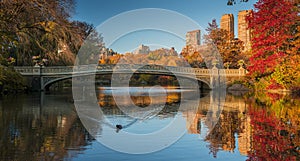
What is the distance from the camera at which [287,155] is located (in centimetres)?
516

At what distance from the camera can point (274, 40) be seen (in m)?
25.2

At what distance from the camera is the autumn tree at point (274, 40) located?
2450 cm

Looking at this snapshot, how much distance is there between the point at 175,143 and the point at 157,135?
1057 millimetres

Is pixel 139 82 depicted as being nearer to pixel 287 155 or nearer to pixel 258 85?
pixel 258 85

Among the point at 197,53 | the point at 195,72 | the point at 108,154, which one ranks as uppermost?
the point at 197,53

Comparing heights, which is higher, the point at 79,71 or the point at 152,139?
the point at 79,71

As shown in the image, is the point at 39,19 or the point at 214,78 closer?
the point at 39,19

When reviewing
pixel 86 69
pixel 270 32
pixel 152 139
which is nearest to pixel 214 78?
pixel 270 32

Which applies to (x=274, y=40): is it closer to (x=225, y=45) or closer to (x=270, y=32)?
(x=270, y=32)

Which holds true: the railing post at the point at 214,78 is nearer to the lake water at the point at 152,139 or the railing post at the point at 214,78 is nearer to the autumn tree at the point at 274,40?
the autumn tree at the point at 274,40

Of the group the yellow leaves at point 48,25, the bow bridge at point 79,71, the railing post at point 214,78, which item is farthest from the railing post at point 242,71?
the yellow leaves at point 48,25

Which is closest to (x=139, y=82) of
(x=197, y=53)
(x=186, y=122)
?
(x=197, y=53)

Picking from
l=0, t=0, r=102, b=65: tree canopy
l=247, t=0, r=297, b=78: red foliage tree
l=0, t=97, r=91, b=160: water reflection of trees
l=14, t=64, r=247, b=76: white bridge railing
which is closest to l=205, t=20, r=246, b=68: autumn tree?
l=247, t=0, r=297, b=78: red foliage tree

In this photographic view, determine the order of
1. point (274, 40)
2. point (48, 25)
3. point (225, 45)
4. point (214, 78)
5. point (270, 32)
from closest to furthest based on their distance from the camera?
point (48, 25)
point (274, 40)
point (270, 32)
point (214, 78)
point (225, 45)
